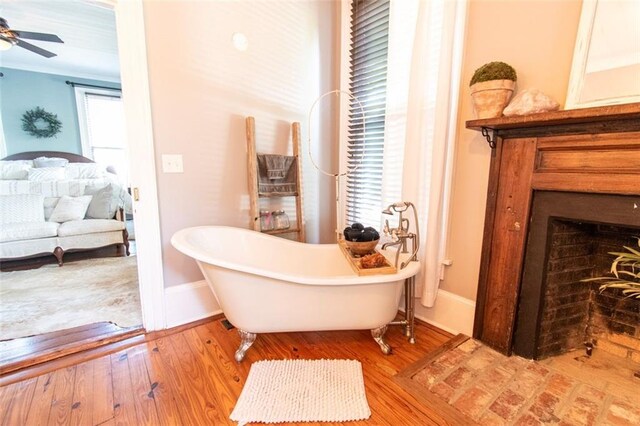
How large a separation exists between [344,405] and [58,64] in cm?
623

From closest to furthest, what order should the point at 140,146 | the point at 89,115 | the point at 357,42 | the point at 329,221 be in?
the point at 140,146 < the point at 357,42 < the point at 329,221 < the point at 89,115

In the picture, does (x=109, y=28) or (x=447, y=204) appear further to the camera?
(x=109, y=28)

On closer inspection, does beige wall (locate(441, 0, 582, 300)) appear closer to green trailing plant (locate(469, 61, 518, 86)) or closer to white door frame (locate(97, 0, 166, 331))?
green trailing plant (locate(469, 61, 518, 86))

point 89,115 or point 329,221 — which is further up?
point 89,115

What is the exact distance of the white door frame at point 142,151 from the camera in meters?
1.65

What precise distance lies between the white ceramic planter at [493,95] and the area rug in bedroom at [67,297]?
8.26ft

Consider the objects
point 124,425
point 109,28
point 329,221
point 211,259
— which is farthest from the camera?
point 109,28

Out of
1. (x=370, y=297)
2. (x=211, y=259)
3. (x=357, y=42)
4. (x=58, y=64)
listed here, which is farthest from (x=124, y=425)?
(x=58, y=64)

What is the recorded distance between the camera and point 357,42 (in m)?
2.46

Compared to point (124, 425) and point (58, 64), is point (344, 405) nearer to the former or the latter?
point (124, 425)

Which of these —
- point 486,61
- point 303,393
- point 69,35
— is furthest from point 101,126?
point 486,61

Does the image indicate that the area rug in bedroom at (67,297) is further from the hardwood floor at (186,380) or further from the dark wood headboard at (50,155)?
the dark wood headboard at (50,155)

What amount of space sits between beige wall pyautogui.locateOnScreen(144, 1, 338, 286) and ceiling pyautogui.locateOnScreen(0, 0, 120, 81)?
531 mm

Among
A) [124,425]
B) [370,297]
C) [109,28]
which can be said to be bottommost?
[124,425]
